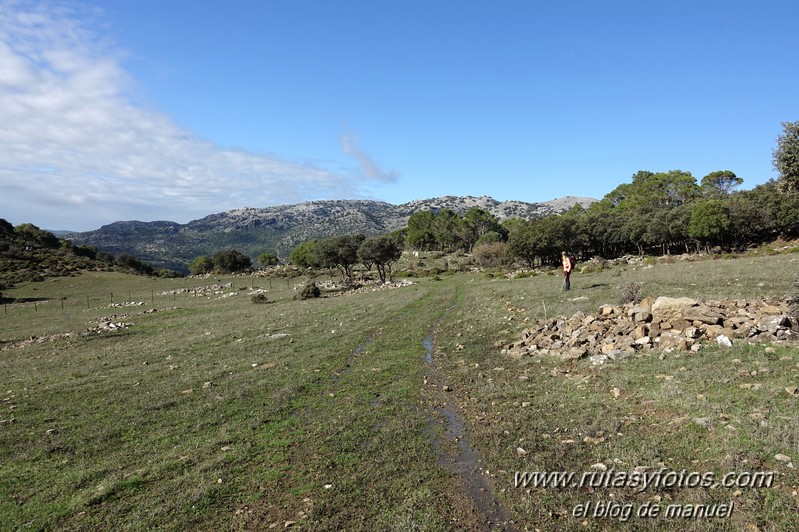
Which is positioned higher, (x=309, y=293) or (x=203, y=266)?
(x=203, y=266)

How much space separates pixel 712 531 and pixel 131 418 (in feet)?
51.0

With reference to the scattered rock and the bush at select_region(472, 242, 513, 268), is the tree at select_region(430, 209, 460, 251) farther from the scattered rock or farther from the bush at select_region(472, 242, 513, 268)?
the scattered rock

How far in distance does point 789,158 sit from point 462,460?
19985 mm

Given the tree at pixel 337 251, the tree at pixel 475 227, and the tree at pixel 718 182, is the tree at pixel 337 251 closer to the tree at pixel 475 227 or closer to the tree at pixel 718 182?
the tree at pixel 475 227

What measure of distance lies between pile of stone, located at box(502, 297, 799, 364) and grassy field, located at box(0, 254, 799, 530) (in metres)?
0.94

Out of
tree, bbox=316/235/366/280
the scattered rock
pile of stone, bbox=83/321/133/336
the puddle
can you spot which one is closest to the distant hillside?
tree, bbox=316/235/366/280

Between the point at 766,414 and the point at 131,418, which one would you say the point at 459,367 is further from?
the point at 131,418

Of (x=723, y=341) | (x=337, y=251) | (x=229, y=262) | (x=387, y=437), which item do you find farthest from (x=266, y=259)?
(x=723, y=341)

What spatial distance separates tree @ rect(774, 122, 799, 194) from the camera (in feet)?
57.8

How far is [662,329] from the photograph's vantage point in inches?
622

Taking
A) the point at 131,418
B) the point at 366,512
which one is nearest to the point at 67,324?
the point at 131,418

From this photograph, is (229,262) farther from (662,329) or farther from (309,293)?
(662,329)

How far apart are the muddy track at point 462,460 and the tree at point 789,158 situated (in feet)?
59.0

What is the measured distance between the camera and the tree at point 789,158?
1761cm
